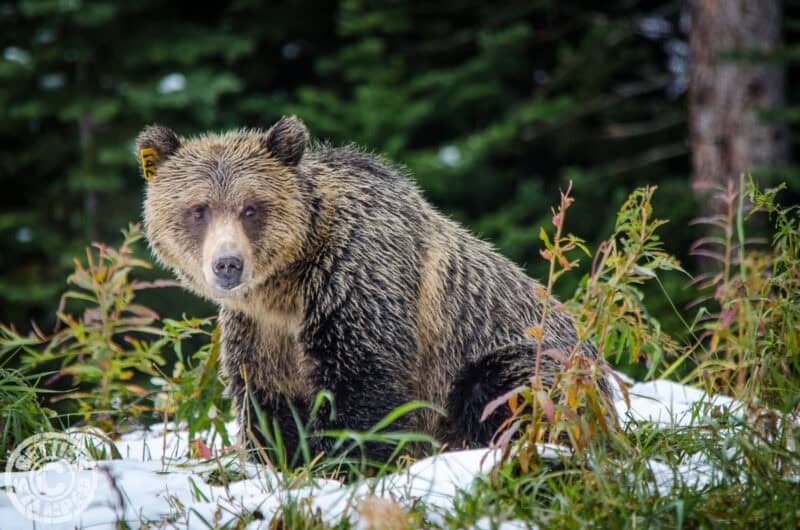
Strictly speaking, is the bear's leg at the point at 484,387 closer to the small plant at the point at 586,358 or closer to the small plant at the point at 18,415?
the small plant at the point at 586,358

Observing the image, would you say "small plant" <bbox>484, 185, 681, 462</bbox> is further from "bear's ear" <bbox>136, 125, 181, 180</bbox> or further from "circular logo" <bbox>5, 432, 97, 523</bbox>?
"bear's ear" <bbox>136, 125, 181, 180</bbox>

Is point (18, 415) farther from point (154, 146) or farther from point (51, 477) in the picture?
point (154, 146)

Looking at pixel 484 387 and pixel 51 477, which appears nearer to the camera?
pixel 51 477

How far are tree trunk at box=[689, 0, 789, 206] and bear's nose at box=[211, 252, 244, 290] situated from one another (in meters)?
6.14

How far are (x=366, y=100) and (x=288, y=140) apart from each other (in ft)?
21.6

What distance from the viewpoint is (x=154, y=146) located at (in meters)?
4.08

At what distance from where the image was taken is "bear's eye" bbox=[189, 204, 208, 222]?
3.86 meters

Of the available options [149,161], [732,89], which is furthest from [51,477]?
[732,89]

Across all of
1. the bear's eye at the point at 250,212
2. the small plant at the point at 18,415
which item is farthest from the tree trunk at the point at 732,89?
the small plant at the point at 18,415

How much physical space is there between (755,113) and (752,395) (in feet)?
19.4

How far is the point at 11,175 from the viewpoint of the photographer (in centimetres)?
1188

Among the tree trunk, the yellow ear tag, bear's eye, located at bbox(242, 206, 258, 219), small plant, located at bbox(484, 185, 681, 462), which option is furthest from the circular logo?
the tree trunk

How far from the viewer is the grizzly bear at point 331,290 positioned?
370cm

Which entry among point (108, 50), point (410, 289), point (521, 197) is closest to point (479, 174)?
point (521, 197)
